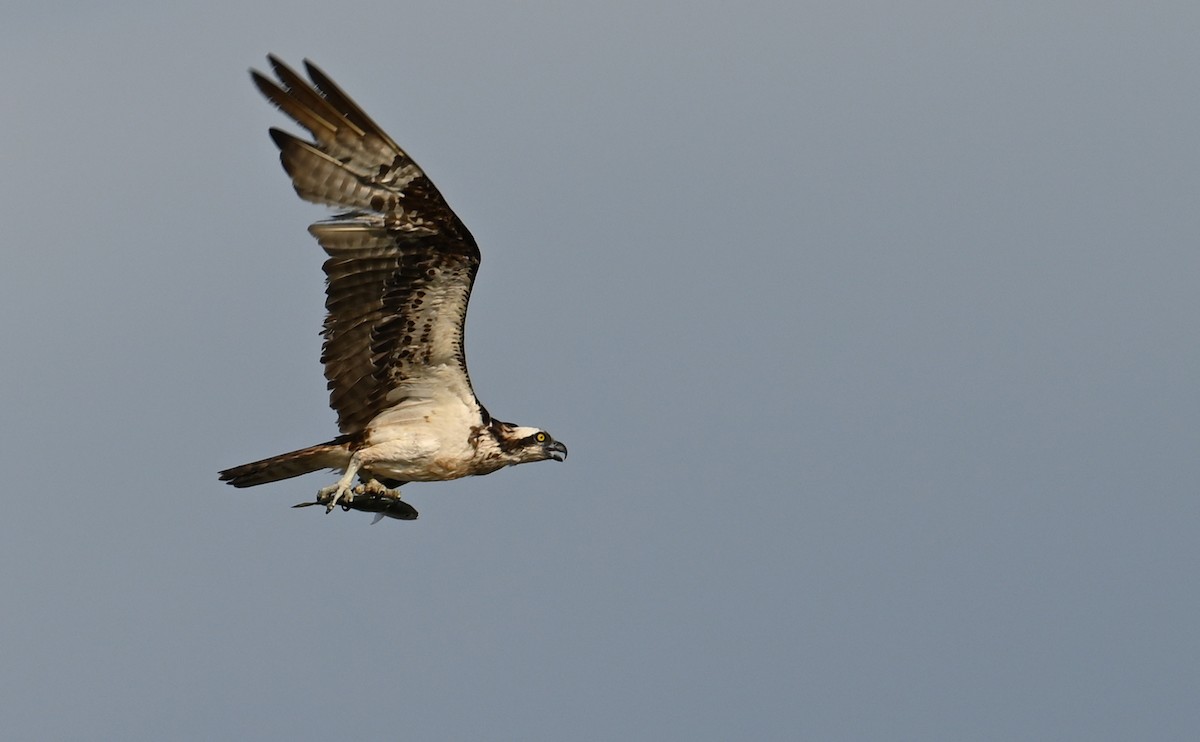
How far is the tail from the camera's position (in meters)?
23.8

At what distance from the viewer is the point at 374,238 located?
23641 millimetres

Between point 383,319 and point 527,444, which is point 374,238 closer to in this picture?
point 383,319

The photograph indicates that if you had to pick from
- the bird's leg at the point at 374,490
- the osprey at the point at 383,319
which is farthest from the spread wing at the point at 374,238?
the bird's leg at the point at 374,490

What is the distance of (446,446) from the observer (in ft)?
80.2

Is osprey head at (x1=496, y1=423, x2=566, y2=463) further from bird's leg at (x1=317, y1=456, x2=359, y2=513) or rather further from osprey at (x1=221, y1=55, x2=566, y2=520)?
bird's leg at (x1=317, y1=456, x2=359, y2=513)

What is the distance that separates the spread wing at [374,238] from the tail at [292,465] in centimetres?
81

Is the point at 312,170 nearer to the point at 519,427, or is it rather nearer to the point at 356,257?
the point at 356,257

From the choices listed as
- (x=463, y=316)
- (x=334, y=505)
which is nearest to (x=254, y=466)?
(x=334, y=505)

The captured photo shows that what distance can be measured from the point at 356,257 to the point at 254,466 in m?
2.09

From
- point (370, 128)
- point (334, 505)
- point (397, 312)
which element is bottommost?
point (334, 505)

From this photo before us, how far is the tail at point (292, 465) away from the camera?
23812 millimetres

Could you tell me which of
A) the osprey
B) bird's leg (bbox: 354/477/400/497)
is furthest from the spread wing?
bird's leg (bbox: 354/477/400/497)

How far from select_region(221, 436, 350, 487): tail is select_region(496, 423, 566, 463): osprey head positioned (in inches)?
58.6

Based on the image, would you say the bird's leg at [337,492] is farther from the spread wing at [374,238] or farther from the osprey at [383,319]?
the spread wing at [374,238]
